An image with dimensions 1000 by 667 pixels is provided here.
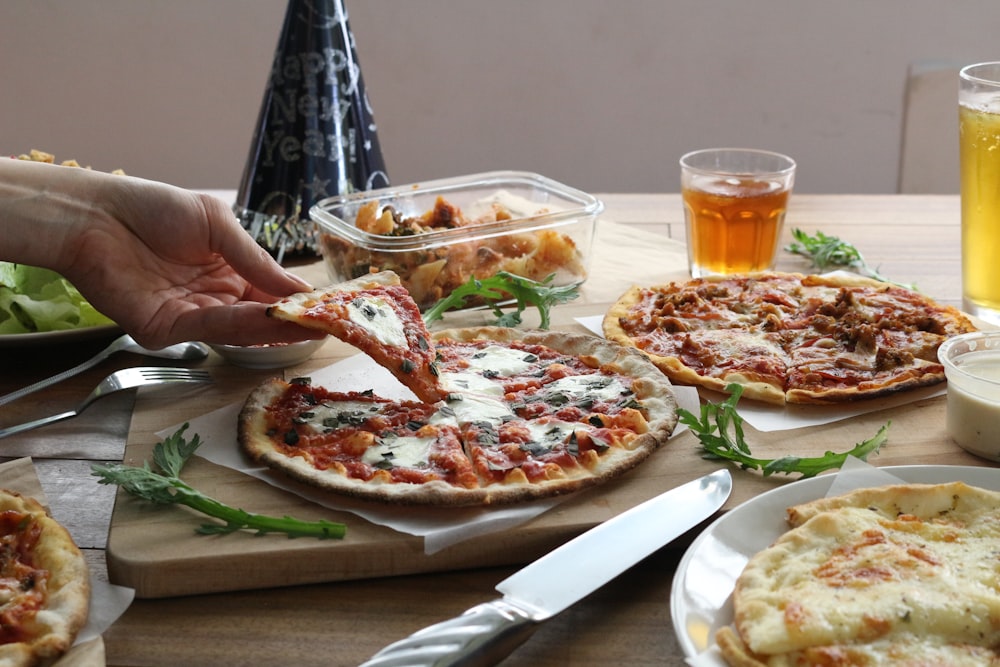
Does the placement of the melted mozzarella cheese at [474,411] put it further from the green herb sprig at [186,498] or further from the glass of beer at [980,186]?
the glass of beer at [980,186]

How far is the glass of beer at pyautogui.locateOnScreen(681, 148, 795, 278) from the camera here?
3729mm

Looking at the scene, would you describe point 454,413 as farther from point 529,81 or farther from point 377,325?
point 529,81

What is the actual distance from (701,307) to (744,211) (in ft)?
1.55

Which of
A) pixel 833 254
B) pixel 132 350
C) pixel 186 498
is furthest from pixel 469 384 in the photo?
pixel 833 254

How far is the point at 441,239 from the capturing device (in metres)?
3.54

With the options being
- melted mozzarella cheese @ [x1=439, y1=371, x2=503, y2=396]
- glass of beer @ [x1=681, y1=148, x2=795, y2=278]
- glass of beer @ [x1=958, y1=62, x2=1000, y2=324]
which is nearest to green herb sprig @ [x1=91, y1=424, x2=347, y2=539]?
melted mozzarella cheese @ [x1=439, y1=371, x2=503, y2=396]

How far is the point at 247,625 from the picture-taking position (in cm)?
197

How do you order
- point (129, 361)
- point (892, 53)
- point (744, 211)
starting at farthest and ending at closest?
point (892, 53) → point (744, 211) → point (129, 361)

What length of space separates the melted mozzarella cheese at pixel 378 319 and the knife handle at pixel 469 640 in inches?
45.2

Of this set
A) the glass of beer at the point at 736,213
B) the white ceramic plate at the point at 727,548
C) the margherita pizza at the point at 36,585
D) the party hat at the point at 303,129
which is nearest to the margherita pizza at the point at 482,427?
the white ceramic plate at the point at 727,548

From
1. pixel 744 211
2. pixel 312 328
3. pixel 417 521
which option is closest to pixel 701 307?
pixel 744 211

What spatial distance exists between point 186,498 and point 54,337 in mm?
1073

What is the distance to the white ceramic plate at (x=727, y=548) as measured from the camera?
67.2 inches

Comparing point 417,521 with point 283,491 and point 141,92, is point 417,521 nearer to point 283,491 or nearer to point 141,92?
point 283,491
